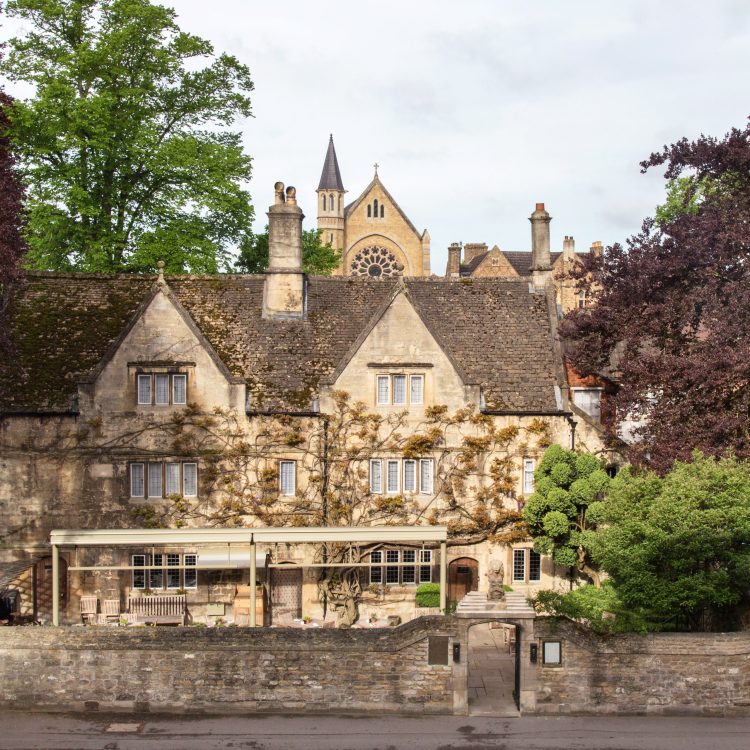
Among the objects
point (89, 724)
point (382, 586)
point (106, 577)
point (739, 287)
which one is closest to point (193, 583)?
point (106, 577)

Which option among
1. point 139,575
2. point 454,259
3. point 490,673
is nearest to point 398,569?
point 490,673

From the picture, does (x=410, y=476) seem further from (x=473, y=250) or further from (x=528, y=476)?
(x=473, y=250)

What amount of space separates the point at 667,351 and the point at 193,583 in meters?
17.0

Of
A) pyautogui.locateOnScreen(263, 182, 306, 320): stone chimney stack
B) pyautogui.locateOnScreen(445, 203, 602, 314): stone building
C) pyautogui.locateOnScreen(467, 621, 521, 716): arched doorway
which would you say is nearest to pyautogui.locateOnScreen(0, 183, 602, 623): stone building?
pyautogui.locateOnScreen(263, 182, 306, 320): stone chimney stack

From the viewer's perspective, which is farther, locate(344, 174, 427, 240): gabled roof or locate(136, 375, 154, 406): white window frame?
locate(344, 174, 427, 240): gabled roof

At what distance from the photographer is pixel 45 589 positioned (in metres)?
32.1

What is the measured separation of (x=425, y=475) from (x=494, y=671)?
8.30 metres

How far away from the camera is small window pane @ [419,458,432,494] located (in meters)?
33.8

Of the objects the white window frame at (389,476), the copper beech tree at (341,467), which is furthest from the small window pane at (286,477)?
the white window frame at (389,476)

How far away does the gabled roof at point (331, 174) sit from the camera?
109 metres

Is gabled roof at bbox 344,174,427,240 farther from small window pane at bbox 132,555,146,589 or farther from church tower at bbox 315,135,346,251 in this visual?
small window pane at bbox 132,555,146,589

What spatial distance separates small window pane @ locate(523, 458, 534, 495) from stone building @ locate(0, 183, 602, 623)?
51mm

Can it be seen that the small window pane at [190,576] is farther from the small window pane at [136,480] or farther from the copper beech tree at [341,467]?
the small window pane at [136,480]

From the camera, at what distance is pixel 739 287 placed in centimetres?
2867
